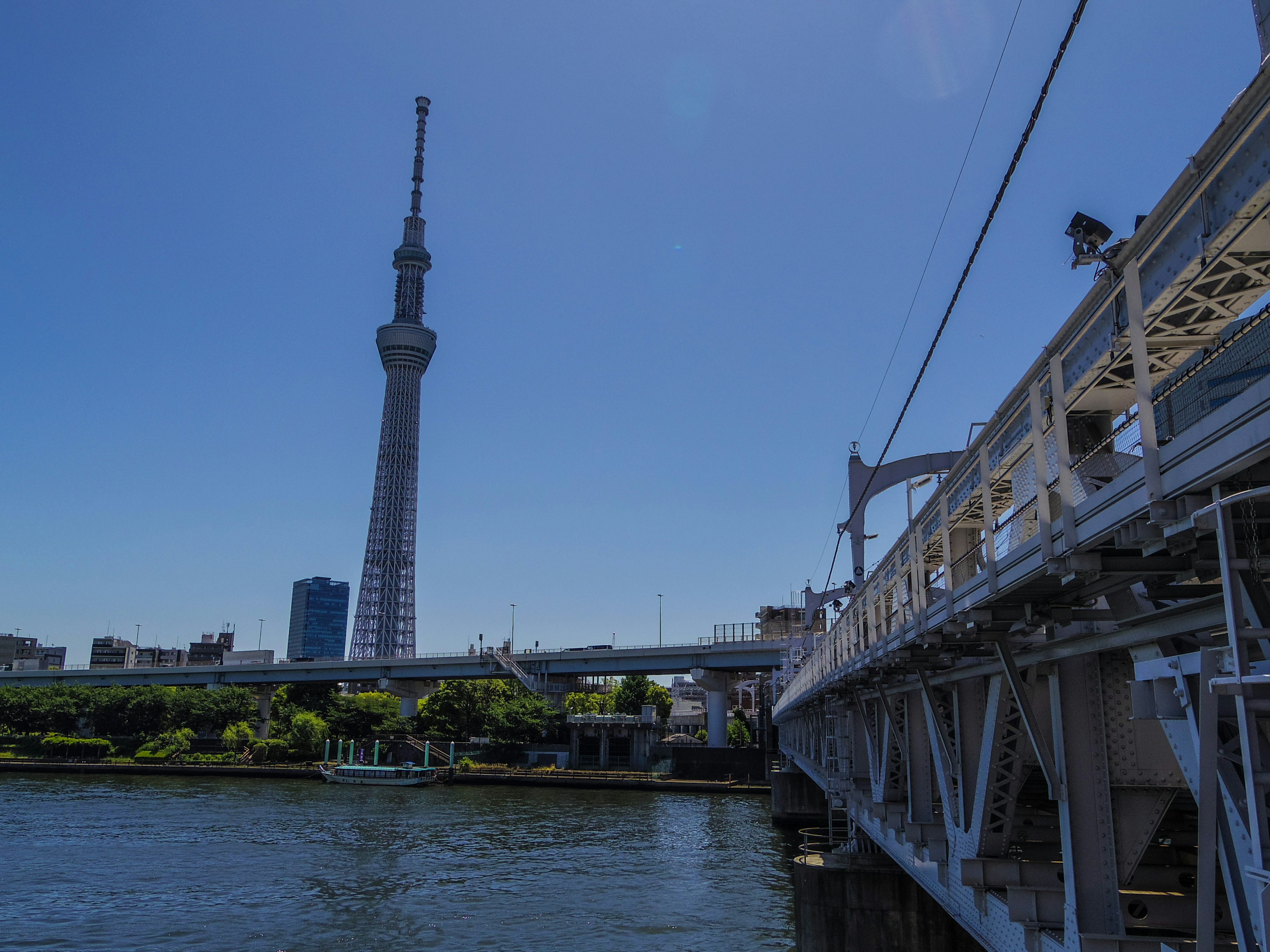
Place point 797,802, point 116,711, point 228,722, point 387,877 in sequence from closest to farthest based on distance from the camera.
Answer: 1. point 387,877
2. point 797,802
3. point 116,711
4. point 228,722

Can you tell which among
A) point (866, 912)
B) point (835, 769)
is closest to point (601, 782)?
point (835, 769)

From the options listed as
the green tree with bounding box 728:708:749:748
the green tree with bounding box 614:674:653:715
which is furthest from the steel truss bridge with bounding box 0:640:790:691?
the green tree with bounding box 614:674:653:715

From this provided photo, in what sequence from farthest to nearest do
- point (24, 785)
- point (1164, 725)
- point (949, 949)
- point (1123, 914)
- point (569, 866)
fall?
point (24, 785) < point (569, 866) < point (949, 949) < point (1123, 914) < point (1164, 725)

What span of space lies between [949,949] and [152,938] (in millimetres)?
23836

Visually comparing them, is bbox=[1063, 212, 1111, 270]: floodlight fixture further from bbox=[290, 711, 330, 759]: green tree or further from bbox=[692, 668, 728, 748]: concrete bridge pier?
bbox=[290, 711, 330, 759]: green tree

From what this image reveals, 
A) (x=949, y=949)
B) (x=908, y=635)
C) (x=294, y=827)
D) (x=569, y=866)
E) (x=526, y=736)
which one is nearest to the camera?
(x=908, y=635)

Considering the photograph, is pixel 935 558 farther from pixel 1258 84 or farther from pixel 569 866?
pixel 569 866

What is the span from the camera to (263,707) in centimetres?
12294

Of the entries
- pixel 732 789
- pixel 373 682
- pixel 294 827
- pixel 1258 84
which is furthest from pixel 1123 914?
pixel 373 682

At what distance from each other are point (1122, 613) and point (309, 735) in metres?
110

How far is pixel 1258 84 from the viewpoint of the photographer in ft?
19.0

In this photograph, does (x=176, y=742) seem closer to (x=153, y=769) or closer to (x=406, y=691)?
(x=153, y=769)

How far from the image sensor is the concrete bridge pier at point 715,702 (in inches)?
3880

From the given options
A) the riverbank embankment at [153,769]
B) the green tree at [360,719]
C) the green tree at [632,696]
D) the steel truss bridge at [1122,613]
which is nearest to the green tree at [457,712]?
the green tree at [360,719]
